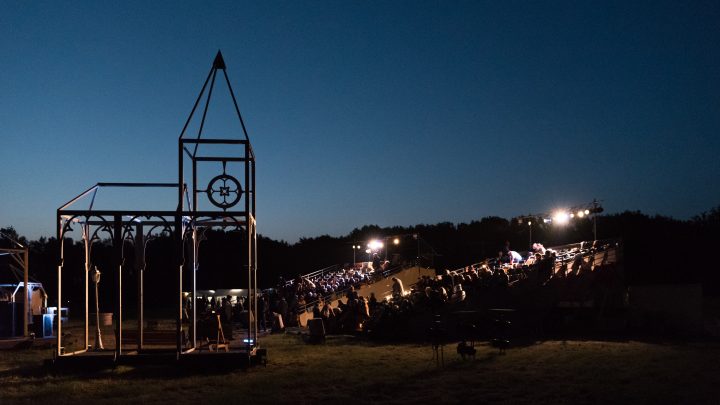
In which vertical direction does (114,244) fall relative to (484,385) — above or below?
above

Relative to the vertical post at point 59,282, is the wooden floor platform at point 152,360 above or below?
below

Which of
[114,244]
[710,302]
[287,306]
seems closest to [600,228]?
[710,302]

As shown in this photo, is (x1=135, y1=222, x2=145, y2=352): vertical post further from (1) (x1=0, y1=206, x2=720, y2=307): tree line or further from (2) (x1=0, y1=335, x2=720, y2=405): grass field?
(1) (x1=0, y1=206, x2=720, y2=307): tree line

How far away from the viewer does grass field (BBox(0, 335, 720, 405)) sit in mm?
11102

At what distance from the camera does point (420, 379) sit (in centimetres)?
1296

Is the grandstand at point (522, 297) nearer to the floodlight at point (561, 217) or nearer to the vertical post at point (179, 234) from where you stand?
the floodlight at point (561, 217)

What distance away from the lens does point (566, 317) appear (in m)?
21.5

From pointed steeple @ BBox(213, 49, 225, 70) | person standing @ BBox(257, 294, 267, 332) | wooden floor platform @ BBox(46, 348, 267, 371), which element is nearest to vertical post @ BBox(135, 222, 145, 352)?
wooden floor platform @ BBox(46, 348, 267, 371)

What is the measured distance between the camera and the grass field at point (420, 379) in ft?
36.4

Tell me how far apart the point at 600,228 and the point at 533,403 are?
4590 centimetres

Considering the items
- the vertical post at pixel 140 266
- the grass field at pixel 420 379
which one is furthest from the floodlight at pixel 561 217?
the vertical post at pixel 140 266

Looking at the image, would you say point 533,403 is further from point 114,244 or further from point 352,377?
point 114,244

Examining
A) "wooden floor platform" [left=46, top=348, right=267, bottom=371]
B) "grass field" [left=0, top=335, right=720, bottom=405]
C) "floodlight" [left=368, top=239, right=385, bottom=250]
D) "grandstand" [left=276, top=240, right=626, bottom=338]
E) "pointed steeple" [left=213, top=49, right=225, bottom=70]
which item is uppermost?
"pointed steeple" [left=213, top=49, right=225, bottom=70]

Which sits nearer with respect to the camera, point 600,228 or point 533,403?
point 533,403
